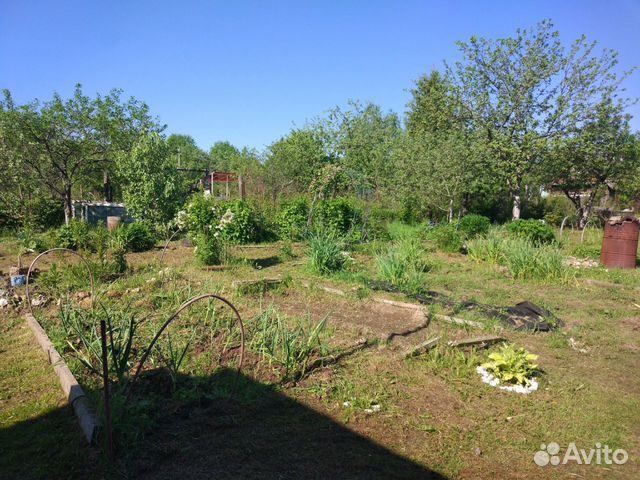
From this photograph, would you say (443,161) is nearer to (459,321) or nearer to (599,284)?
(599,284)

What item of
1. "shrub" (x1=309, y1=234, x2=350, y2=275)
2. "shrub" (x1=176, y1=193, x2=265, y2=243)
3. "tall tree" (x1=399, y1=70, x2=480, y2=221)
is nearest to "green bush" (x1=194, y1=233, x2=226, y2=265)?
"shrub" (x1=176, y1=193, x2=265, y2=243)

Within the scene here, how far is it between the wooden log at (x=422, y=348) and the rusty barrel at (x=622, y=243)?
6587 mm

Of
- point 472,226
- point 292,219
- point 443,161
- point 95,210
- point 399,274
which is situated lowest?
point 399,274

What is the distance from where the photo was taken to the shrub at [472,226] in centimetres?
1116

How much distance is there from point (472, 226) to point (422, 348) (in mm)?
7788

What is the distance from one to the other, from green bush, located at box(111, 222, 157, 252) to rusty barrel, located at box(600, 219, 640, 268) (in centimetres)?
985

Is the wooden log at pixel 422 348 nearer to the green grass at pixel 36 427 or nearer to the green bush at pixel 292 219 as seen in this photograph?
the green grass at pixel 36 427

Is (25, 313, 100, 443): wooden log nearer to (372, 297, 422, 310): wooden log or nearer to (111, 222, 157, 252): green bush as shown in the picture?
(372, 297, 422, 310): wooden log

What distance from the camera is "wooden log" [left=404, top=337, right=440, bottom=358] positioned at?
160 inches

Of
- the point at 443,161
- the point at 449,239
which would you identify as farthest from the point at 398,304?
the point at 443,161

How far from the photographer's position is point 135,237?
984 cm

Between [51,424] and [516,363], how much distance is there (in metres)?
3.45

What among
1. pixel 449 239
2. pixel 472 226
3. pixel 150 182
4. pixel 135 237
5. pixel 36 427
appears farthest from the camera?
pixel 472 226

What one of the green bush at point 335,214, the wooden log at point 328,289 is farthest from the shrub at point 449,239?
the wooden log at point 328,289
